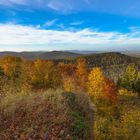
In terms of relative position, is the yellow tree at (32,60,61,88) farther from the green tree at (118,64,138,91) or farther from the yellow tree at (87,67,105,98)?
the green tree at (118,64,138,91)

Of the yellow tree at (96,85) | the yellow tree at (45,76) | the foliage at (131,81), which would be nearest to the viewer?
the yellow tree at (96,85)

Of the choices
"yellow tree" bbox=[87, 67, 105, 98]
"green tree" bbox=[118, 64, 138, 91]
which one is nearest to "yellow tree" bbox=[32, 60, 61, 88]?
"yellow tree" bbox=[87, 67, 105, 98]

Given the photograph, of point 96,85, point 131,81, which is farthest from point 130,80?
point 96,85

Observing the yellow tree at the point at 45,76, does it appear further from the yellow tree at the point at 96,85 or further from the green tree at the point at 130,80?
the green tree at the point at 130,80

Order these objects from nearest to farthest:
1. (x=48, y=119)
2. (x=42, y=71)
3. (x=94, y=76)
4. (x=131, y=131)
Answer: (x=48, y=119), (x=131, y=131), (x=94, y=76), (x=42, y=71)

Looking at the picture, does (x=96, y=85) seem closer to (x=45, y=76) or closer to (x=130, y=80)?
(x=45, y=76)

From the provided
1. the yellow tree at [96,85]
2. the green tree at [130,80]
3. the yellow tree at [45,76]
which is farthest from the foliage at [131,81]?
the yellow tree at [96,85]

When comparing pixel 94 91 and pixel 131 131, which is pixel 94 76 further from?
pixel 131 131

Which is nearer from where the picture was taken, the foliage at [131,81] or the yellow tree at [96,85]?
the yellow tree at [96,85]

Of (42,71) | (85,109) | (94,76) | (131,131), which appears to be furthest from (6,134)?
→ (42,71)

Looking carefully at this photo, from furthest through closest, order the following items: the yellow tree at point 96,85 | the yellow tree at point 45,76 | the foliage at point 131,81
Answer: the foliage at point 131,81
the yellow tree at point 45,76
the yellow tree at point 96,85

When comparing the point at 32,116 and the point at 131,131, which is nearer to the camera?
the point at 32,116
